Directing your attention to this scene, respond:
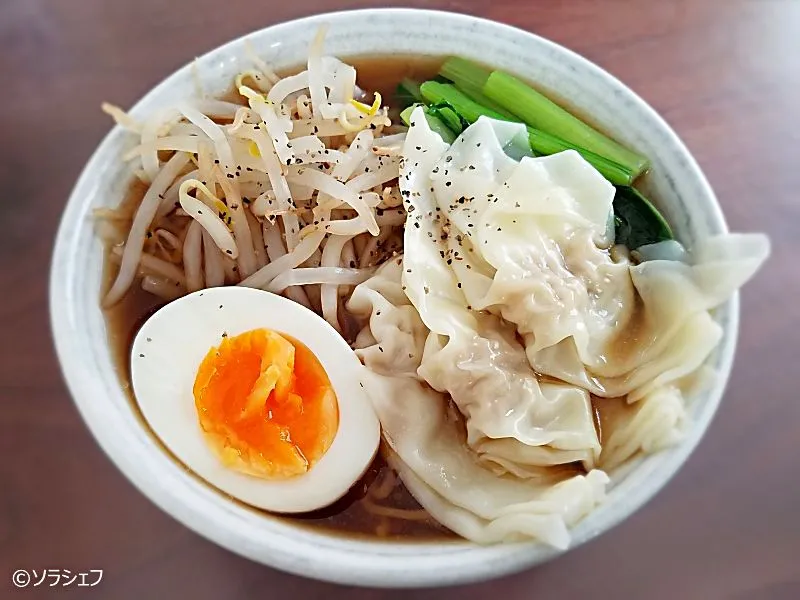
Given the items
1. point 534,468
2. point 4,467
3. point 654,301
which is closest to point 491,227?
point 654,301

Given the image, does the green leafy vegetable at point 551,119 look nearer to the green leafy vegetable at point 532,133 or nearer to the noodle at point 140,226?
the green leafy vegetable at point 532,133

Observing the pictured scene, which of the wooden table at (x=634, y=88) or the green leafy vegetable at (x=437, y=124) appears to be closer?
the wooden table at (x=634, y=88)

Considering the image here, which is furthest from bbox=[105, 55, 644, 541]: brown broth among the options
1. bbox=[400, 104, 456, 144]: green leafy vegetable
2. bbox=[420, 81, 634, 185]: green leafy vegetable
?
bbox=[400, 104, 456, 144]: green leafy vegetable

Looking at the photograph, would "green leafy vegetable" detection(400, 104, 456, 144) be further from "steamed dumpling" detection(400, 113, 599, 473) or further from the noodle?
the noodle

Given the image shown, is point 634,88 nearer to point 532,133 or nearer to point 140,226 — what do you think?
point 532,133

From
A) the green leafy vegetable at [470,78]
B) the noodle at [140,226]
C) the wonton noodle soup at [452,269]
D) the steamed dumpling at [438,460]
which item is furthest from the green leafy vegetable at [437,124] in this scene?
the noodle at [140,226]

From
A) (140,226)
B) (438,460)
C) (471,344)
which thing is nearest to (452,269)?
(471,344)
